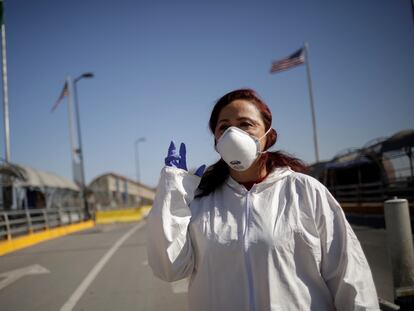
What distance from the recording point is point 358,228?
11945mm

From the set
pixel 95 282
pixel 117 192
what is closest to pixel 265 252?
pixel 95 282

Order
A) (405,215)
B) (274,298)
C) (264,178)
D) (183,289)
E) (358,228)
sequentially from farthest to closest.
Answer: (358,228)
(183,289)
(405,215)
(264,178)
(274,298)

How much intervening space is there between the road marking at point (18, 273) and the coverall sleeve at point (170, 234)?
20.9 feet

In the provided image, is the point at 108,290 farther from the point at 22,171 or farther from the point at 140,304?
the point at 22,171

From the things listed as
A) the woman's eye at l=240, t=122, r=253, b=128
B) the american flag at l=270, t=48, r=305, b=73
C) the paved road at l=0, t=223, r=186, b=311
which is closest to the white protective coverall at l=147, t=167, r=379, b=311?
the woman's eye at l=240, t=122, r=253, b=128

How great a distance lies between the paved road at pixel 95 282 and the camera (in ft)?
17.0

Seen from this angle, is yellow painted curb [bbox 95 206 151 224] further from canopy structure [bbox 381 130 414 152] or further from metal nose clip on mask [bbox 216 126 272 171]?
metal nose clip on mask [bbox 216 126 272 171]

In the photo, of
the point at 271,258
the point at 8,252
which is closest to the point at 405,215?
the point at 271,258

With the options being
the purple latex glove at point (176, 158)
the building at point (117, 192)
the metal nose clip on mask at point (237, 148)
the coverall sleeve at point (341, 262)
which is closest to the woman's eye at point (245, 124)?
the metal nose clip on mask at point (237, 148)

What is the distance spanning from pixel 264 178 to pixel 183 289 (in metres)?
4.25

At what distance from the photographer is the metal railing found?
13273 mm

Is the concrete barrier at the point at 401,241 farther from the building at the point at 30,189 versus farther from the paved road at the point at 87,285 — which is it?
the building at the point at 30,189

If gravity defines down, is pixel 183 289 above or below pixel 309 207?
below

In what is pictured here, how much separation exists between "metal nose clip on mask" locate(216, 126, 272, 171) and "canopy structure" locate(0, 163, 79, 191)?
15.7 metres
